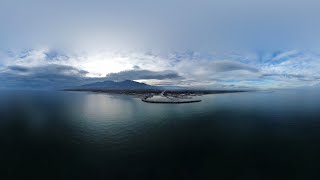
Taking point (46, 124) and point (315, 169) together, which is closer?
point (315, 169)

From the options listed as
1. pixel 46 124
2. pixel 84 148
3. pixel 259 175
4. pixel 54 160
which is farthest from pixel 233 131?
pixel 46 124

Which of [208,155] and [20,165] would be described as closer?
[20,165]

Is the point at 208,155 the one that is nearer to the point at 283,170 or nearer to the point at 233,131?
the point at 283,170

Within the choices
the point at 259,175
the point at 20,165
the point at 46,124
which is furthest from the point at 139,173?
the point at 46,124

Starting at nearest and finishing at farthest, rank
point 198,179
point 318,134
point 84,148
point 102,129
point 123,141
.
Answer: point 198,179, point 84,148, point 123,141, point 318,134, point 102,129

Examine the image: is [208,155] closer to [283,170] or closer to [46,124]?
[283,170]

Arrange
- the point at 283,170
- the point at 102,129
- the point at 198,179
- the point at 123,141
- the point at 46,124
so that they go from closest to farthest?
1. the point at 198,179
2. the point at 283,170
3. the point at 123,141
4. the point at 102,129
5. the point at 46,124

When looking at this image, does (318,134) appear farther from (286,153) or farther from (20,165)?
(20,165)

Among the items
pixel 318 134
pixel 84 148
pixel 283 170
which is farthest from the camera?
pixel 318 134

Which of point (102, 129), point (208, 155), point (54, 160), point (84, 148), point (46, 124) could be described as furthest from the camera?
point (46, 124)
